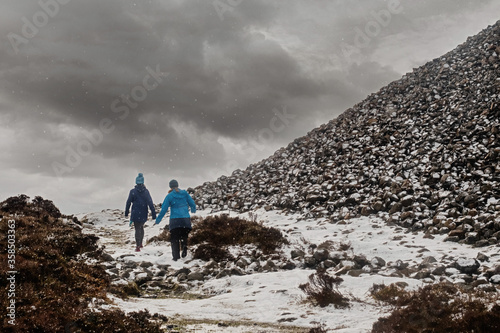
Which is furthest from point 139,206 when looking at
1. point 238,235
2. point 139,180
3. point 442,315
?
point 442,315

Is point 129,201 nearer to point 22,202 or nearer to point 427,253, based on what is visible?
point 22,202

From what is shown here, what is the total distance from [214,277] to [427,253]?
631 cm

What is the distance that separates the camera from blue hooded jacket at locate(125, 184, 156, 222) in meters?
14.4

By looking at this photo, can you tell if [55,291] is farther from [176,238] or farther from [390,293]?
[390,293]

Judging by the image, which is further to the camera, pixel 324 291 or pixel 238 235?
pixel 238 235

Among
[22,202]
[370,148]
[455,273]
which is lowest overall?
[455,273]

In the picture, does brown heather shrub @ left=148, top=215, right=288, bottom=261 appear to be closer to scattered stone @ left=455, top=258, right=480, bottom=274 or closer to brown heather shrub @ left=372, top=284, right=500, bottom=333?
scattered stone @ left=455, top=258, right=480, bottom=274

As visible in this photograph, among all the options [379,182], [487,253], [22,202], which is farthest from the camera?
[379,182]

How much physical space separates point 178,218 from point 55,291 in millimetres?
5982

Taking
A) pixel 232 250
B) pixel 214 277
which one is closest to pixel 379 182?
pixel 232 250

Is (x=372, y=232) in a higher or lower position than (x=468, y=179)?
lower

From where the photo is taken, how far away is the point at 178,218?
12.7m

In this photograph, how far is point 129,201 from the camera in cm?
1457

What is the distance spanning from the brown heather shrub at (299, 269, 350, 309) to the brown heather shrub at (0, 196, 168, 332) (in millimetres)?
3341
